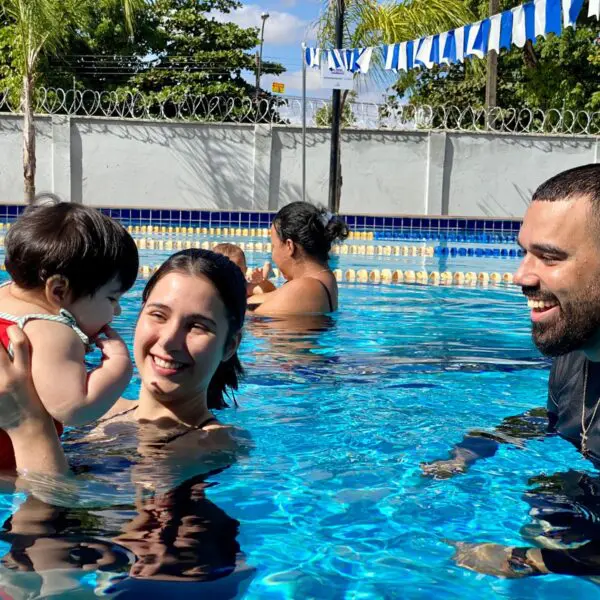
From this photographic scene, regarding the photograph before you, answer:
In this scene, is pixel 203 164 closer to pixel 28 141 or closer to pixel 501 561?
pixel 28 141

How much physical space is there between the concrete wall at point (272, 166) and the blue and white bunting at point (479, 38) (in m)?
5.02

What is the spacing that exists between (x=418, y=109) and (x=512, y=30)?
10.1m

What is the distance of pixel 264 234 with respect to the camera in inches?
667

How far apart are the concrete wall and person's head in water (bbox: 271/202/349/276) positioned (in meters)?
14.9

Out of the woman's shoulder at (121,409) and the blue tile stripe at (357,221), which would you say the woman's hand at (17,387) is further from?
the blue tile stripe at (357,221)

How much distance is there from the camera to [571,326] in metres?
2.87

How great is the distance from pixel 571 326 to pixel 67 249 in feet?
5.21

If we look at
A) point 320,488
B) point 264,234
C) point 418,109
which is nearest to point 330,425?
point 320,488

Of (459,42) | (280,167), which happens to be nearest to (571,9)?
(459,42)

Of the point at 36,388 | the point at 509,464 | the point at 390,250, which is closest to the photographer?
the point at 36,388

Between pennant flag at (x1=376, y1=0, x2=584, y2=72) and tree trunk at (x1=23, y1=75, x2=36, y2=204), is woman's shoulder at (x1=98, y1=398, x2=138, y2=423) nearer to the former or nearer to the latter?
pennant flag at (x1=376, y1=0, x2=584, y2=72)

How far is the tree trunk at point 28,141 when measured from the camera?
19.0 meters

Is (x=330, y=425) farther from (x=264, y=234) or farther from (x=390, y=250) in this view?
(x=264, y=234)

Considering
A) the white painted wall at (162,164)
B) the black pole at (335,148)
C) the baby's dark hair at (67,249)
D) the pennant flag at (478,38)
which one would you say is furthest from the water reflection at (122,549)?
the white painted wall at (162,164)
